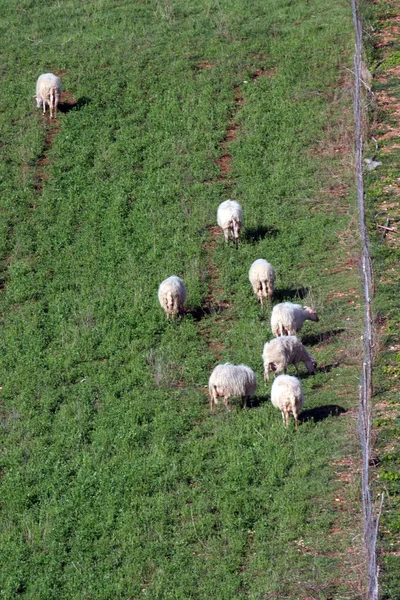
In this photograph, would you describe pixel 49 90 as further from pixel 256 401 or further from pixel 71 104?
pixel 256 401

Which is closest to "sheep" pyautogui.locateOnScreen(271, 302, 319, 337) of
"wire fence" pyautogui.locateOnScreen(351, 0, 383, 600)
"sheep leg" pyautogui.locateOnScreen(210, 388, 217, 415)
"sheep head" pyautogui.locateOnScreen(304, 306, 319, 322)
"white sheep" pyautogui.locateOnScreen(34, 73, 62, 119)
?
"sheep head" pyautogui.locateOnScreen(304, 306, 319, 322)

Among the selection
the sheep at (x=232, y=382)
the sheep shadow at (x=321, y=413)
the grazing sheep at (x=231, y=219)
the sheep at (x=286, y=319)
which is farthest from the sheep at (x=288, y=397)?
the grazing sheep at (x=231, y=219)

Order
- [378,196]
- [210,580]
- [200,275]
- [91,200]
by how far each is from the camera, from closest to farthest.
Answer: [210,580], [200,275], [378,196], [91,200]

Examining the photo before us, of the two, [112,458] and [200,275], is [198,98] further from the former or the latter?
[112,458]

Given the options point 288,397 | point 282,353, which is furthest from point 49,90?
point 288,397

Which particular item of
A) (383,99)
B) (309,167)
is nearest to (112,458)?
(309,167)

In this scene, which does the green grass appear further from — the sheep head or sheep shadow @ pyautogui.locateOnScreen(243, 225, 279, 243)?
sheep shadow @ pyautogui.locateOnScreen(243, 225, 279, 243)
